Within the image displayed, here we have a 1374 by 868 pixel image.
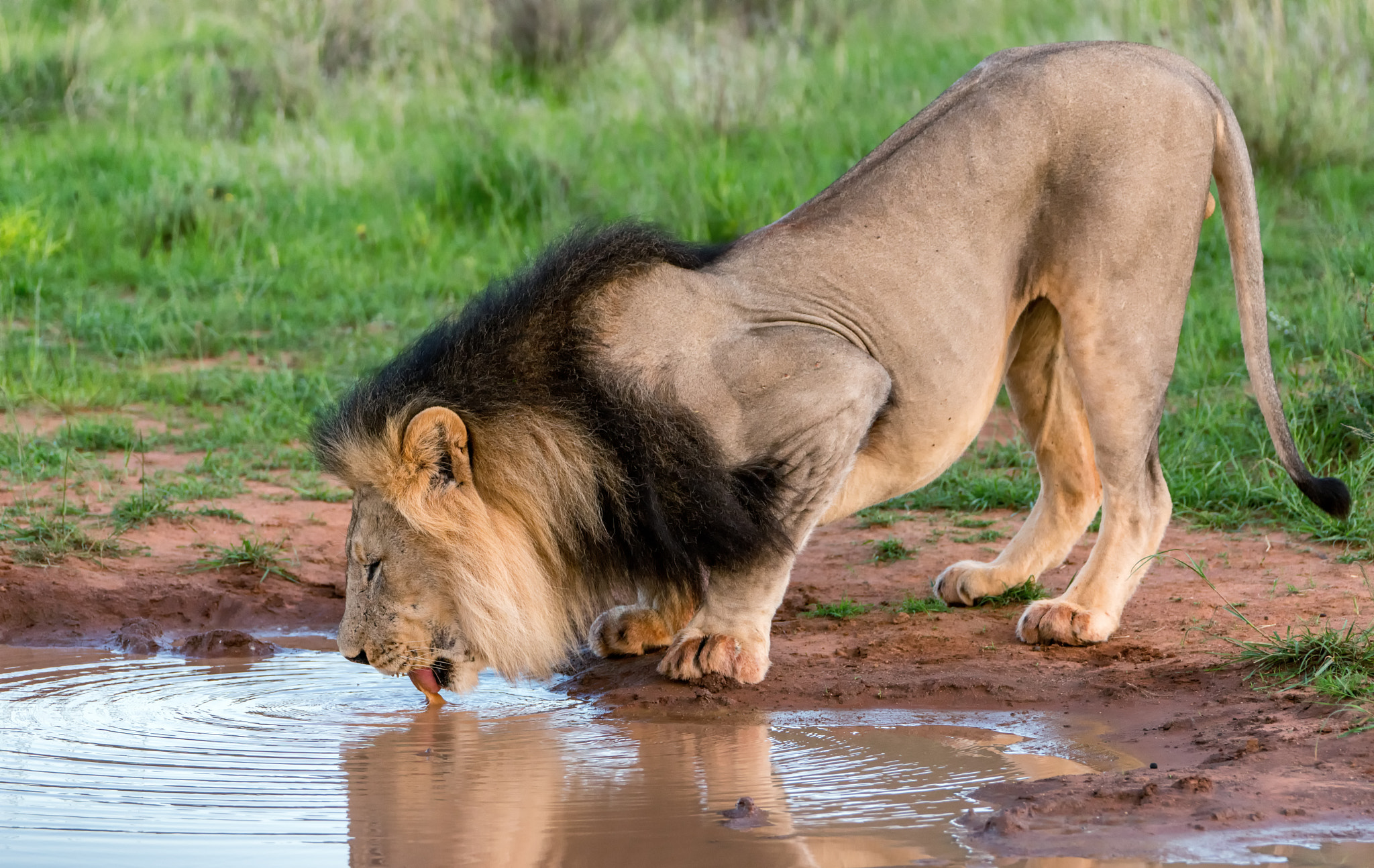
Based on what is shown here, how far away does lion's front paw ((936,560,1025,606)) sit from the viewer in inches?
211

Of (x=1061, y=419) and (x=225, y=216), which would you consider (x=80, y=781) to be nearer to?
(x=1061, y=419)

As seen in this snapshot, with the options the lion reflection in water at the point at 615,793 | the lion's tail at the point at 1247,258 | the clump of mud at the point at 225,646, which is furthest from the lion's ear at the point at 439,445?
the lion's tail at the point at 1247,258

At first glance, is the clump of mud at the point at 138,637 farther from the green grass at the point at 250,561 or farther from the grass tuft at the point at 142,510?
the grass tuft at the point at 142,510

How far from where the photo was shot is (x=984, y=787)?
3.52 m

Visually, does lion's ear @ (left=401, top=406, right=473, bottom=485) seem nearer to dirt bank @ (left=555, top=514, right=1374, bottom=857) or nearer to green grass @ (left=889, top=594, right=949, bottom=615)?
dirt bank @ (left=555, top=514, right=1374, bottom=857)

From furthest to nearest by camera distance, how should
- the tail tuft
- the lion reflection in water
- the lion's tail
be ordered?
the lion's tail → the tail tuft → the lion reflection in water

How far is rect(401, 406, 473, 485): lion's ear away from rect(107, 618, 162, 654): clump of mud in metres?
1.50

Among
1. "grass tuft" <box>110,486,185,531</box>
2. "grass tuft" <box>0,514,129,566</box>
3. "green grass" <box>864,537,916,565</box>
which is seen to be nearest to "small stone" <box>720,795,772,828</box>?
"green grass" <box>864,537,916,565</box>

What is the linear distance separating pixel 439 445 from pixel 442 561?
324 millimetres

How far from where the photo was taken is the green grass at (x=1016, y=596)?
211 inches

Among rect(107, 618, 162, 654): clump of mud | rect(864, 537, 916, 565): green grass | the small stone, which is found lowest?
the small stone

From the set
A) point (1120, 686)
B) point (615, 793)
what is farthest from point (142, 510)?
point (1120, 686)

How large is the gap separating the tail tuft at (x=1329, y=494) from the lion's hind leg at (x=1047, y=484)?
79 cm

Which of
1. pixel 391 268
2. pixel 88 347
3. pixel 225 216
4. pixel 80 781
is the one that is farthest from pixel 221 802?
pixel 225 216
